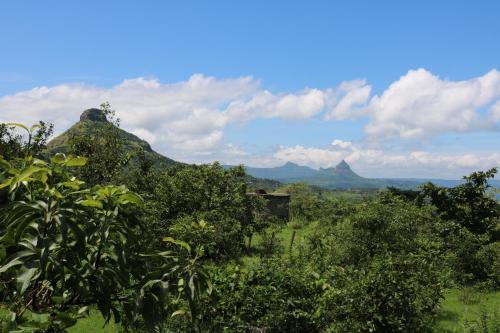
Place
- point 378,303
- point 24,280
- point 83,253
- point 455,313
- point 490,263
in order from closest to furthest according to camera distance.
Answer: point 24,280 → point 83,253 → point 378,303 → point 455,313 → point 490,263

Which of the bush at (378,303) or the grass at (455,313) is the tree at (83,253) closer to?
the grass at (455,313)

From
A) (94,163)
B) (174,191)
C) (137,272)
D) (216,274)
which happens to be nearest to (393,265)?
(216,274)

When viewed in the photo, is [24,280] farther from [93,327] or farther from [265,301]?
[93,327]

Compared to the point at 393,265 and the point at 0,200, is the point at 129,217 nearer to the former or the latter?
the point at 0,200

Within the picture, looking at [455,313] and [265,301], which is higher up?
[265,301]

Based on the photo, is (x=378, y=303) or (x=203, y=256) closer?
(x=378, y=303)

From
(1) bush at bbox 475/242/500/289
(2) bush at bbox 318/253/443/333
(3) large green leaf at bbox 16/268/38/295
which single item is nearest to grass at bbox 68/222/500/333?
(1) bush at bbox 475/242/500/289

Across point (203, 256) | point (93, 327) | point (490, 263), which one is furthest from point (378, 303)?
point (490, 263)

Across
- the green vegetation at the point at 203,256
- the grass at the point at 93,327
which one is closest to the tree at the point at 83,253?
the green vegetation at the point at 203,256

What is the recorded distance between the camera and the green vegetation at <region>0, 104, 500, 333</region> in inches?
80.7

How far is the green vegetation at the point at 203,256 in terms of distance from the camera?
6.72 ft

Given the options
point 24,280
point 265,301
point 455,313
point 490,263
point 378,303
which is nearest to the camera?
point 24,280

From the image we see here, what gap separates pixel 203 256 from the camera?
13.3m

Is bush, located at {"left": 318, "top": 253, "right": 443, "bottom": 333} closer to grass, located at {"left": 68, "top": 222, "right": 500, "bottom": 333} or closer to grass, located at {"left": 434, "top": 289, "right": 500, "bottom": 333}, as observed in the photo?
grass, located at {"left": 68, "top": 222, "right": 500, "bottom": 333}
